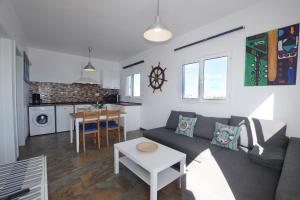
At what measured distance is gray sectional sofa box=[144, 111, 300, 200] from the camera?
1135 mm

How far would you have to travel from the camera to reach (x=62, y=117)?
169 inches

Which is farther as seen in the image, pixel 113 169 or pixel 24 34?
pixel 24 34

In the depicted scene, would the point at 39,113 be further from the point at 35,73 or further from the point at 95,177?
the point at 95,177

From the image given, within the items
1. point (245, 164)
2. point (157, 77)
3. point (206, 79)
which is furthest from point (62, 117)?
point (245, 164)

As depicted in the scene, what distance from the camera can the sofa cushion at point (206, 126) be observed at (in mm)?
2393

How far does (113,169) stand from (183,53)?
2.75 meters

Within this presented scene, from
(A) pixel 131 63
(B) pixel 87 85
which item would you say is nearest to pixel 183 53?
(A) pixel 131 63

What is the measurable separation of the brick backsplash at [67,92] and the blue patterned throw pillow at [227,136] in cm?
464

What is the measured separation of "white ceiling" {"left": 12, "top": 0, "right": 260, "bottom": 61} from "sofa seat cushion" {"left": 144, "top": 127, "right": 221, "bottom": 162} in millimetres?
2155

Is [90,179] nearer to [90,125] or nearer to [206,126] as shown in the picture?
[90,125]

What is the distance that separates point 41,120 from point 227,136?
4.61m

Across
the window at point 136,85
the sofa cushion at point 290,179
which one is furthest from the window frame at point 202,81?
the window at point 136,85

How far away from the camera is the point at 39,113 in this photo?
391cm

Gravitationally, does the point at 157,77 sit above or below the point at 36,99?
above
